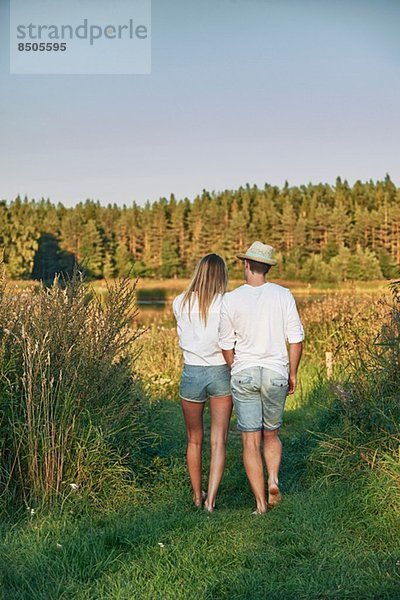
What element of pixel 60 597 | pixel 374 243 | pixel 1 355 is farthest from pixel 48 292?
pixel 374 243

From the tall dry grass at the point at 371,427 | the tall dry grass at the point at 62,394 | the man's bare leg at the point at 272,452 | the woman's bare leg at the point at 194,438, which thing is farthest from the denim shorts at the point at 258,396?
the tall dry grass at the point at 62,394

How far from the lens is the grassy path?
417 centimetres

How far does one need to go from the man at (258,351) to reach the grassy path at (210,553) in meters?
0.42

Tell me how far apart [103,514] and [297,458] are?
2235mm

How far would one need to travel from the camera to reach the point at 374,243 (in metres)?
94.6

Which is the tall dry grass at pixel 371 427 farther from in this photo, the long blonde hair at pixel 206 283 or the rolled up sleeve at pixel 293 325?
A: the long blonde hair at pixel 206 283

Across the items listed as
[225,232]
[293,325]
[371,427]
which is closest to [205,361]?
[293,325]

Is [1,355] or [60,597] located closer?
[60,597]

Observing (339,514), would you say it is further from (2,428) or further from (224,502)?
(2,428)

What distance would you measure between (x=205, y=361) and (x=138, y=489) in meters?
1.00

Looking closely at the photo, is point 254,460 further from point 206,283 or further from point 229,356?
point 206,283

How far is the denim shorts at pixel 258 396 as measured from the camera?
5672 millimetres

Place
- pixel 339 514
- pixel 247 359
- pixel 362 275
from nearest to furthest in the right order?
pixel 339 514
pixel 247 359
pixel 362 275

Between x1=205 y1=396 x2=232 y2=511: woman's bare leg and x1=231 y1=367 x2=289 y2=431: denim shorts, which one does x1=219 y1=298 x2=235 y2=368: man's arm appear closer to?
x1=231 y1=367 x2=289 y2=431: denim shorts
